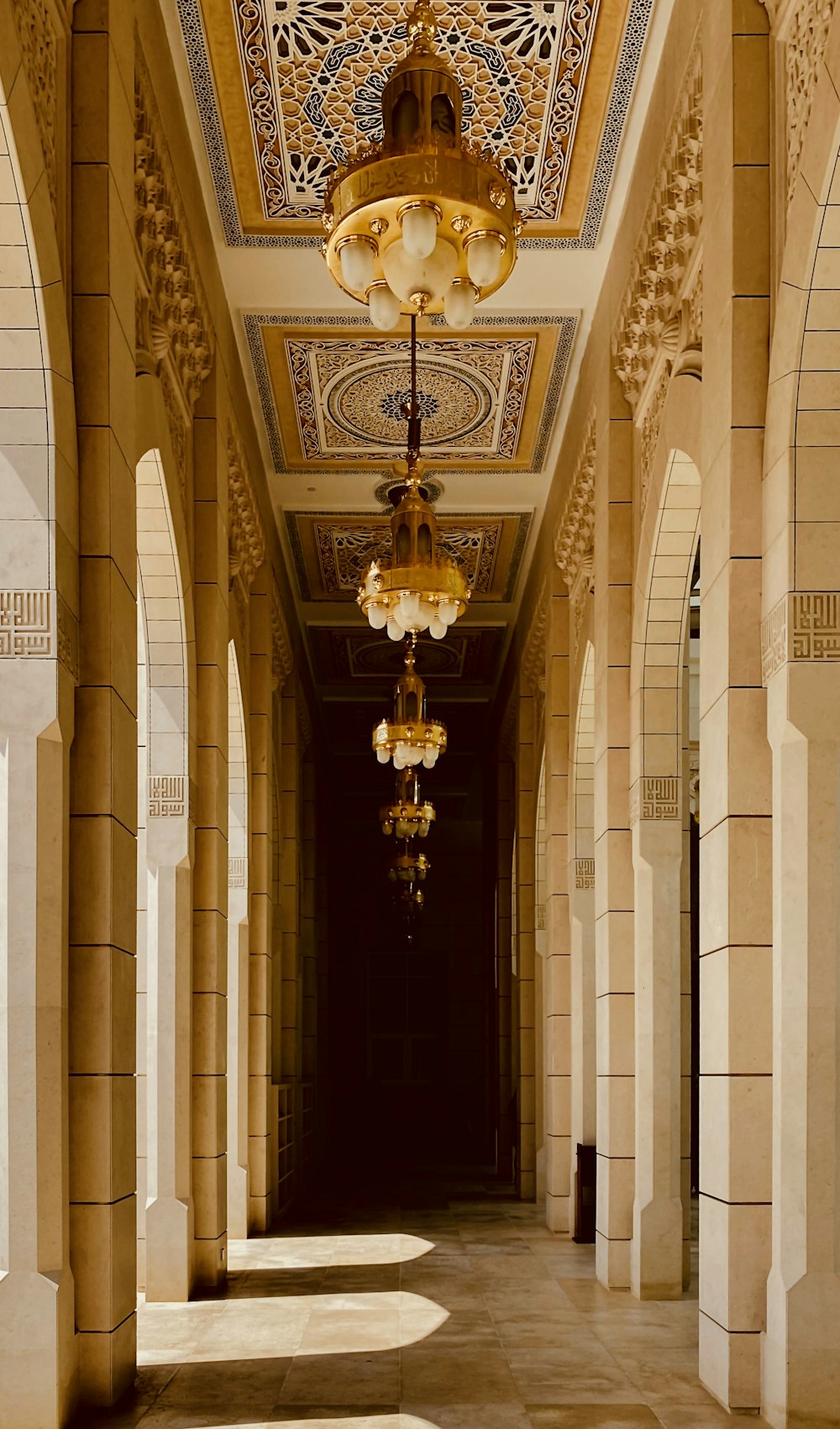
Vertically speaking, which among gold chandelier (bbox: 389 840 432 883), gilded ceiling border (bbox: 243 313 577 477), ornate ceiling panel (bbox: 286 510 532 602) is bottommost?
gold chandelier (bbox: 389 840 432 883)

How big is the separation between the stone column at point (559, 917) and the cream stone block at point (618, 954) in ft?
9.70

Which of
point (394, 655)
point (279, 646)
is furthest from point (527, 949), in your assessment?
point (394, 655)

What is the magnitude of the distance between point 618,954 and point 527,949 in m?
6.09

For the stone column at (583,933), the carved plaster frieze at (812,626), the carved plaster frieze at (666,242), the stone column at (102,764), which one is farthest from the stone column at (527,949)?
the carved plaster frieze at (812,626)

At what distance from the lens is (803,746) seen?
5.01 metres

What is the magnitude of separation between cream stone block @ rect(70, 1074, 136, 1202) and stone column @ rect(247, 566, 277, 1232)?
608 cm

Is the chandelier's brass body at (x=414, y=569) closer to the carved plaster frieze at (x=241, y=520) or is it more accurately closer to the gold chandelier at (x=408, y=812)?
the carved plaster frieze at (x=241, y=520)

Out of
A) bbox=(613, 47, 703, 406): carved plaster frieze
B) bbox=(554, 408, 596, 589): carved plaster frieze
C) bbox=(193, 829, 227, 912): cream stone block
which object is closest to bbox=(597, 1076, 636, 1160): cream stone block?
bbox=(193, 829, 227, 912): cream stone block

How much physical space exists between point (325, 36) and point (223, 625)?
10.7ft

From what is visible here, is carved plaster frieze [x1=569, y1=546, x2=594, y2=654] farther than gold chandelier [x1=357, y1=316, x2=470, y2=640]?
Yes

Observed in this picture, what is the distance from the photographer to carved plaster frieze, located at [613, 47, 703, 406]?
641cm

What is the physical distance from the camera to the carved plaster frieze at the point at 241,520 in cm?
962

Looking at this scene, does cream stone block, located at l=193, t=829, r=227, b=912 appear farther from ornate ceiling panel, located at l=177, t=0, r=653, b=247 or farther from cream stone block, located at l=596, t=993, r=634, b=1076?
ornate ceiling panel, located at l=177, t=0, r=653, b=247

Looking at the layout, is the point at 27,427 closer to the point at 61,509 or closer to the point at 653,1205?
the point at 61,509
